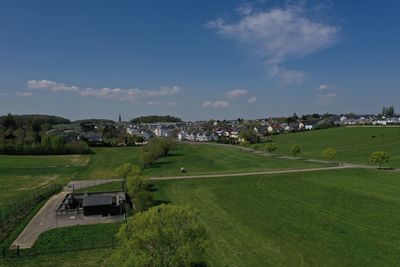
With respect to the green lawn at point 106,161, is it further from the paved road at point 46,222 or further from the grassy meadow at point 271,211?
the paved road at point 46,222

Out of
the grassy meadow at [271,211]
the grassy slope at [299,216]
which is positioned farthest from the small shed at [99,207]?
the grassy slope at [299,216]

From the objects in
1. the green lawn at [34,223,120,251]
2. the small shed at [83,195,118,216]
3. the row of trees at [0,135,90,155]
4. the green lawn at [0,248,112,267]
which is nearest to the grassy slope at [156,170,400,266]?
the small shed at [83,195,118,216]

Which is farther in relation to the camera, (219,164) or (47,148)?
(47,148)

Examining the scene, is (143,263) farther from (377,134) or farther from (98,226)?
(377,134)

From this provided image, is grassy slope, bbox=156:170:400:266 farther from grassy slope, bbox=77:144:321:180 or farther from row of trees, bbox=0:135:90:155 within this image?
row of trees, bbox=0:135:90:155

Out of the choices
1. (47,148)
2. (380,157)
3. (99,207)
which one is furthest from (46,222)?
(47,148)

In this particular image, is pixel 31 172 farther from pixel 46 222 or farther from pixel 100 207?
pixel 100 207
